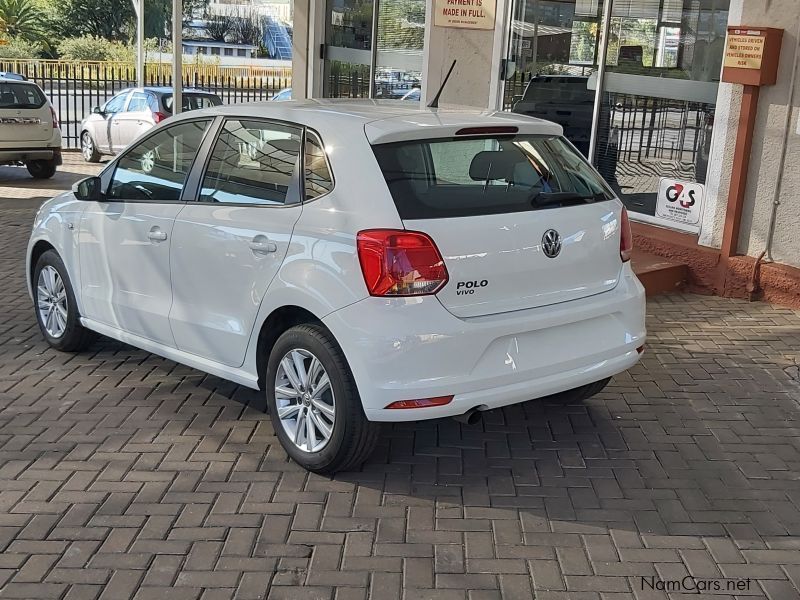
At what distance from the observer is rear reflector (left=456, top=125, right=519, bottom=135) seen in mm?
4492

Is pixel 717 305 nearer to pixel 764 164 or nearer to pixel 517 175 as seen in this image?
pixel 764 164

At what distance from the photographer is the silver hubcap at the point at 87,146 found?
58.1 feet

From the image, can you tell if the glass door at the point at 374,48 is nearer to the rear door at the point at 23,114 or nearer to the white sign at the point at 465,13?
the white sign at the point at 465,13

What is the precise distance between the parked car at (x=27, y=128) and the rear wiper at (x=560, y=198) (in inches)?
478

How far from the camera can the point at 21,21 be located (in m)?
47.2

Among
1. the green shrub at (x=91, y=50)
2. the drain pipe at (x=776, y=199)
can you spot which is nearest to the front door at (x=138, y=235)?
the drain pipe at (x=776, y=199)

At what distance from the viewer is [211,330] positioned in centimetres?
482


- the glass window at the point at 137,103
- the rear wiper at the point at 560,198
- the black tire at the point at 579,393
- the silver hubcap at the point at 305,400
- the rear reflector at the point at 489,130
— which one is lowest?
the black tire at the point at 579,393

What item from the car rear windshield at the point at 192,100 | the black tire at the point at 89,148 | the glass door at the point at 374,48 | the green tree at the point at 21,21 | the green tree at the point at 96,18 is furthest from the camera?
the green tree at the point at 96,18

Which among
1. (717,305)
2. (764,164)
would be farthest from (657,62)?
(717,305)

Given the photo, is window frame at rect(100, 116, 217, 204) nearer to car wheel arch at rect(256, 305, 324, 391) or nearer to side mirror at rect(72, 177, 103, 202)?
side mirror at rect(72, 177, 103, 202)

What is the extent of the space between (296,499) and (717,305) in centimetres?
453

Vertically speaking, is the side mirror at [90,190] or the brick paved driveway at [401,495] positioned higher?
the side mirror at [90,190]

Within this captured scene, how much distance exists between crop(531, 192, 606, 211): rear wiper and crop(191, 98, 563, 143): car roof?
0.40m
